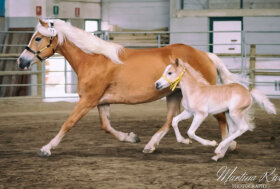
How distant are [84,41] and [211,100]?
1574mm

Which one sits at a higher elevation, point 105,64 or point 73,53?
point 73,53

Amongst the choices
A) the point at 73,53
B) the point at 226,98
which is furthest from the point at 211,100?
the point at 73,53

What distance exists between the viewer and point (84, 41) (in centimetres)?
536

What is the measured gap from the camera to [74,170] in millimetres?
4355

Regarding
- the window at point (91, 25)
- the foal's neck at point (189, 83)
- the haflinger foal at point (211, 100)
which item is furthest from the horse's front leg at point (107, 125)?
the window at point (91, 25)

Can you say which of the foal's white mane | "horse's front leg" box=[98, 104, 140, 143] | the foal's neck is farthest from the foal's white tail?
"horse's front leg" box=[98, 104, 140, 143]

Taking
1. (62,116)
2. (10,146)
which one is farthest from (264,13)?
(10,146)

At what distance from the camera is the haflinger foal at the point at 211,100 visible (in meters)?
4.71

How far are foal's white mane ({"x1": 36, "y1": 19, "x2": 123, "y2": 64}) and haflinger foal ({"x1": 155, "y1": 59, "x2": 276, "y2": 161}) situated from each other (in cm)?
79

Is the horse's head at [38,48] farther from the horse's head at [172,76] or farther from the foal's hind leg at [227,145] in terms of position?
the foal's hind leg at [227,145]

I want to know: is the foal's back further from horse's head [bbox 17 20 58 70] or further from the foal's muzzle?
the foal's muzzle

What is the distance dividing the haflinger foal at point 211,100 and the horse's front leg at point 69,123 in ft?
2.86

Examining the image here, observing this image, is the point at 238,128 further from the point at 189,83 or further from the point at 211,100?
the point at 189,83

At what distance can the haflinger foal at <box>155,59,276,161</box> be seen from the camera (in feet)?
15.5
